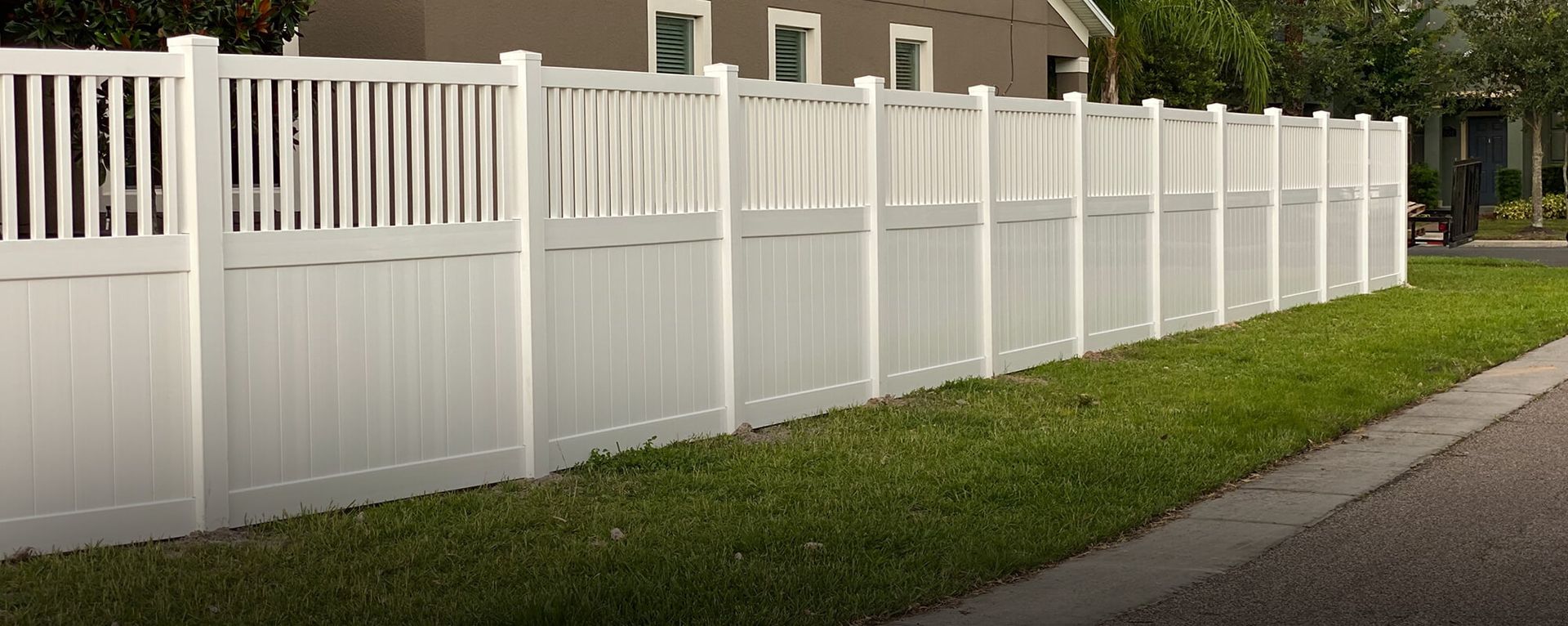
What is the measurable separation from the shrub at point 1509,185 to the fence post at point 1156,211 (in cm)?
3165

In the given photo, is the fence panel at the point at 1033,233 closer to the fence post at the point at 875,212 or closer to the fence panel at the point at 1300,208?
the fence post at the point at 875,212

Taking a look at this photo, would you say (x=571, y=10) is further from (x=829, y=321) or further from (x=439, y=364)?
(x=439, y=364)

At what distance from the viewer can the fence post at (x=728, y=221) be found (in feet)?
29.1

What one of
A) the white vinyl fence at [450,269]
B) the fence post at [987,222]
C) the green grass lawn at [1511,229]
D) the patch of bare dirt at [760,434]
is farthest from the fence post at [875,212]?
the green grass lawn at [1511,229]

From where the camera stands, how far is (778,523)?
22.0 feet

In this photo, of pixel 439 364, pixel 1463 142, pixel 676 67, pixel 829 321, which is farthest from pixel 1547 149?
pixel 439 364

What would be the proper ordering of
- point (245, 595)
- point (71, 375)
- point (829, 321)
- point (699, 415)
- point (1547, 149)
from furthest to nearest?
point (1547, 149), point (829, 321), point (699, 415), point (71, 375), point (245, 595)

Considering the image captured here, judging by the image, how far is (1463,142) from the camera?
1784 inches

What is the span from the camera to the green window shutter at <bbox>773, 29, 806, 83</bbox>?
15.7 meters

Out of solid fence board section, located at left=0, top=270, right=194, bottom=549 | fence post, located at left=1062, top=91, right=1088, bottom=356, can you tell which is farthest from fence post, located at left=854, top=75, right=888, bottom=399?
solid fence board section, located at left=0, top=270, right=194, bottom=549

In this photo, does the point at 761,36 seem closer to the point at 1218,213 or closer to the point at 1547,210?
the point at 1218,213

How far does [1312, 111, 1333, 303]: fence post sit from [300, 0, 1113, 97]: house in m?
3.40

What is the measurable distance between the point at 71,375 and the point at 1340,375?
812cm

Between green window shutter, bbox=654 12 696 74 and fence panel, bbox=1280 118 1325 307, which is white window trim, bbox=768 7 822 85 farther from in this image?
fence panel, bbox=1280 118 1325 307
